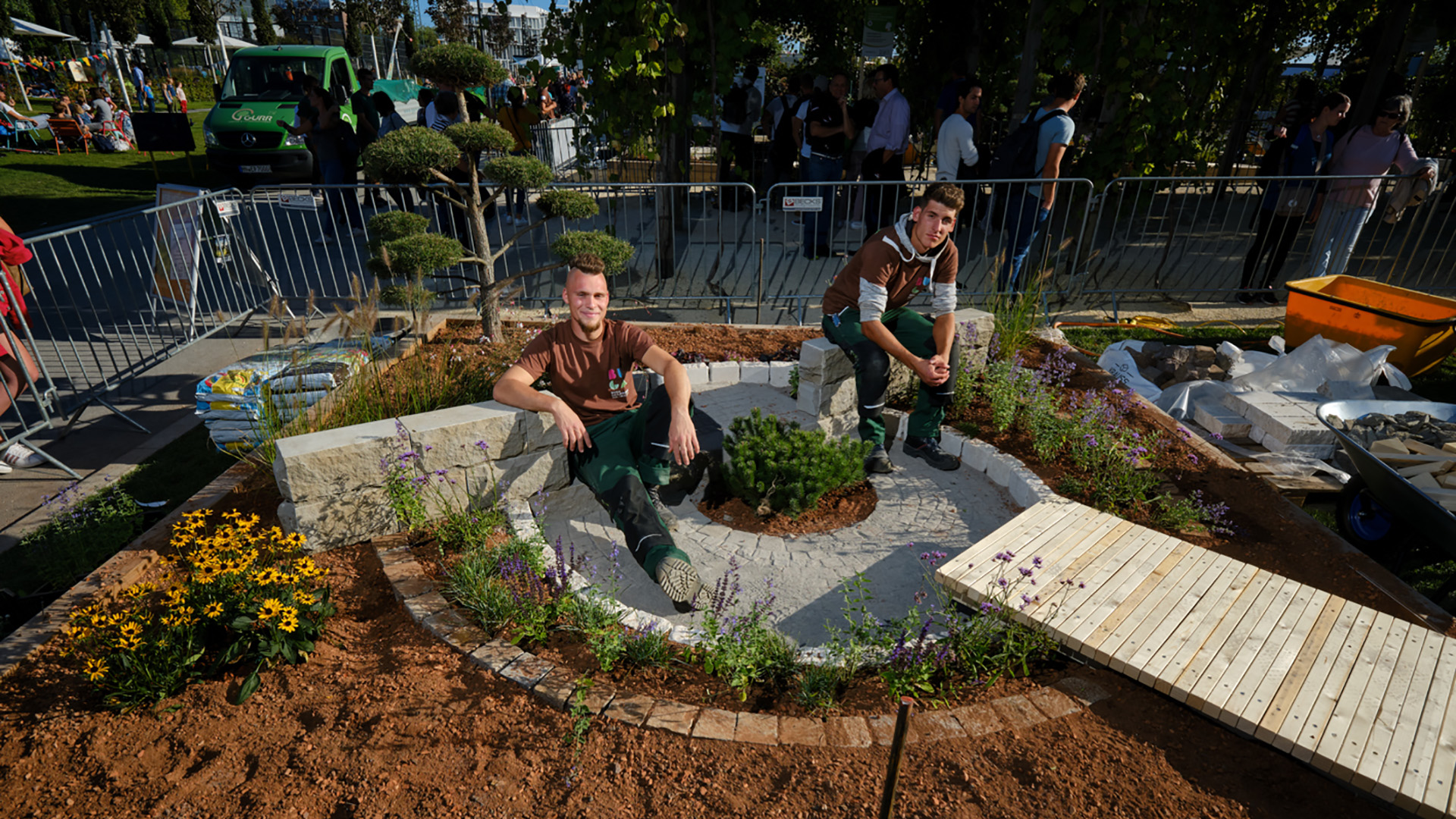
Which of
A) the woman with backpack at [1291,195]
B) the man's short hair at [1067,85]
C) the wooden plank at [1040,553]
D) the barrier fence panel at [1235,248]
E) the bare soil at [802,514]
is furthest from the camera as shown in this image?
the barrier fence panel at [1235,248]

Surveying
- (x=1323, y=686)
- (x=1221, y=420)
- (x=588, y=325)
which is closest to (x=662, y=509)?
(x=588, y=325)

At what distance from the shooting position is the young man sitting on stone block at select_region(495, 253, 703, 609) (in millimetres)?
3592

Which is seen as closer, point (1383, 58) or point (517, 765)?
point (517, 765)

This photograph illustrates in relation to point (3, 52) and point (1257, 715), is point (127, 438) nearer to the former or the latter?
point (1257, 715)

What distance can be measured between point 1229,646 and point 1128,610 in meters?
0.35

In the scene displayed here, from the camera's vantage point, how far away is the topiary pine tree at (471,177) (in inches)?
193

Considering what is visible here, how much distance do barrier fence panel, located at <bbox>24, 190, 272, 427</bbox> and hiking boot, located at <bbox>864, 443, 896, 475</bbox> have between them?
A: 512cm

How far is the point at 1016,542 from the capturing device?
3.49 metres

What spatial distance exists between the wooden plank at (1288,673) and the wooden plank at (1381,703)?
6.6 inches

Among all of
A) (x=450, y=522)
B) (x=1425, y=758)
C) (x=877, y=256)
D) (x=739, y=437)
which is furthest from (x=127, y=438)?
(x=1425, y=758)

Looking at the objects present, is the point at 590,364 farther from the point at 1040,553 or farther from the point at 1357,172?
the point at 1357,172

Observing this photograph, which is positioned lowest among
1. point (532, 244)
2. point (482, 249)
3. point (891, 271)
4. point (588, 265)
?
point (532, 244)

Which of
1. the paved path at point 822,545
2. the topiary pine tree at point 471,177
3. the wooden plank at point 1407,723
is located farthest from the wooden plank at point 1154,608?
the topiary pine tree at point 471,177

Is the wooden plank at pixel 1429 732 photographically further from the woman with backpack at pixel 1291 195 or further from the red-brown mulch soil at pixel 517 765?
the woman with backpack at pixel 1291 195
